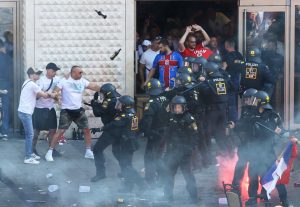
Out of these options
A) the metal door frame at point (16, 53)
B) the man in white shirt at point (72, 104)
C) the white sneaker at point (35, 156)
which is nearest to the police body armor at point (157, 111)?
the man in white shirt at point (72, 104)

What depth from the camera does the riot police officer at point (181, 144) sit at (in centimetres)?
1445

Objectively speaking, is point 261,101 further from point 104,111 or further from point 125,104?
point 104,111

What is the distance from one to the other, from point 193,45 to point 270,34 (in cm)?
173

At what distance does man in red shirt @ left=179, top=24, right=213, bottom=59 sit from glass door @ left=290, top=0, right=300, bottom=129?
1804 millimetres

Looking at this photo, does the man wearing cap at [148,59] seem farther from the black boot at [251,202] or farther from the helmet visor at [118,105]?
the black boot at [251,202]

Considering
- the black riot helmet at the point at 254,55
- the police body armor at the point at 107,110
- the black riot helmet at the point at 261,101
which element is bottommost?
the police body armor at the point at 107,110

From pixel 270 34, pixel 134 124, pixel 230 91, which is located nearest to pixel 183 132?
pixel 134 124

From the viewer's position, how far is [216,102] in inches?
669

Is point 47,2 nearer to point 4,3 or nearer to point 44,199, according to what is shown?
Answer: point 4,3

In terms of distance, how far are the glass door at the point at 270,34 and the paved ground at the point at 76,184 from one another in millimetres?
3148

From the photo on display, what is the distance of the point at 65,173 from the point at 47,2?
419cm

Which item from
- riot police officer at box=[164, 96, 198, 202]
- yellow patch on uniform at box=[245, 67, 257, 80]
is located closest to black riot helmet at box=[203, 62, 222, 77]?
yellow patch on uniform at box=[245, 67, 257, 80]

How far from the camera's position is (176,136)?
1450 cm

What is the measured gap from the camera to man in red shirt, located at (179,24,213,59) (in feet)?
62.7
